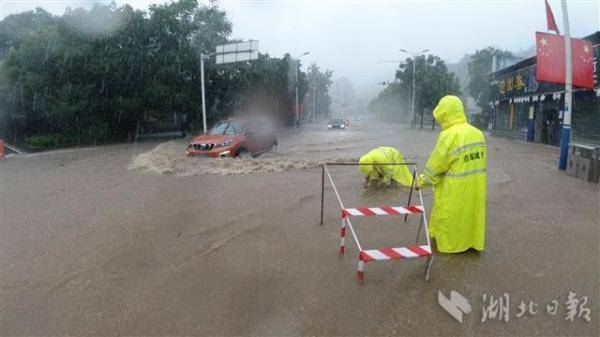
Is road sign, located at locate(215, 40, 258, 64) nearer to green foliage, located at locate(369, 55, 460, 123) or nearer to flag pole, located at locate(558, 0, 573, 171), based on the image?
flag pole, located at locate(558, 0, 573, 171)

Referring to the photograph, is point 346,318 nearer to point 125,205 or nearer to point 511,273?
point 511,273

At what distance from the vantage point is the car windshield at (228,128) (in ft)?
47.8

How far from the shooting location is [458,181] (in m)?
5.02

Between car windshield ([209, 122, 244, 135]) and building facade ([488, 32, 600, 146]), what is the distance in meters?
15.1

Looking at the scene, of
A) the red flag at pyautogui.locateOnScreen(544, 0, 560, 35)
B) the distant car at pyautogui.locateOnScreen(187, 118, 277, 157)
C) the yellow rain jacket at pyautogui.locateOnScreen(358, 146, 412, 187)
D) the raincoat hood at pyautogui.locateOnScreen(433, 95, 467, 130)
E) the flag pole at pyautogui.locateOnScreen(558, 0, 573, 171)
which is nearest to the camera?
the raincoat hood at pyautogui.locateOnScreen(433, 95, 467, 130)

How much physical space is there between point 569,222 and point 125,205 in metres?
7.98

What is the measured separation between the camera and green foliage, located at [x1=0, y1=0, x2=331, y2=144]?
22500 mm

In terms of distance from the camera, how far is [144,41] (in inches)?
1022

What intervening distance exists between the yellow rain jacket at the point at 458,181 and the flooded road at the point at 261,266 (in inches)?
12.7

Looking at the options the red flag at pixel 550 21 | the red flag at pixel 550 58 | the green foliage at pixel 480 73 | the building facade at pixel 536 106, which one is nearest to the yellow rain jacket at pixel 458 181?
the red flag at pixel 550 58

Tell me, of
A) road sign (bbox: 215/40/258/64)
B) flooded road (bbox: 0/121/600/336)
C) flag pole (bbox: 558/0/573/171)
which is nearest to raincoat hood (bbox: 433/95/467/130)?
flooded road (bbox: 0/121/600/336)

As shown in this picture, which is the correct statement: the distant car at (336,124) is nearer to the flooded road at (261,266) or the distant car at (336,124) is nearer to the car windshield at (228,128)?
the car windshield at (228,128)

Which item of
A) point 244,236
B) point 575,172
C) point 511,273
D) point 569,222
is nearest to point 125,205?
point 244,236

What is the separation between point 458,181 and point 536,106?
23191 mm
